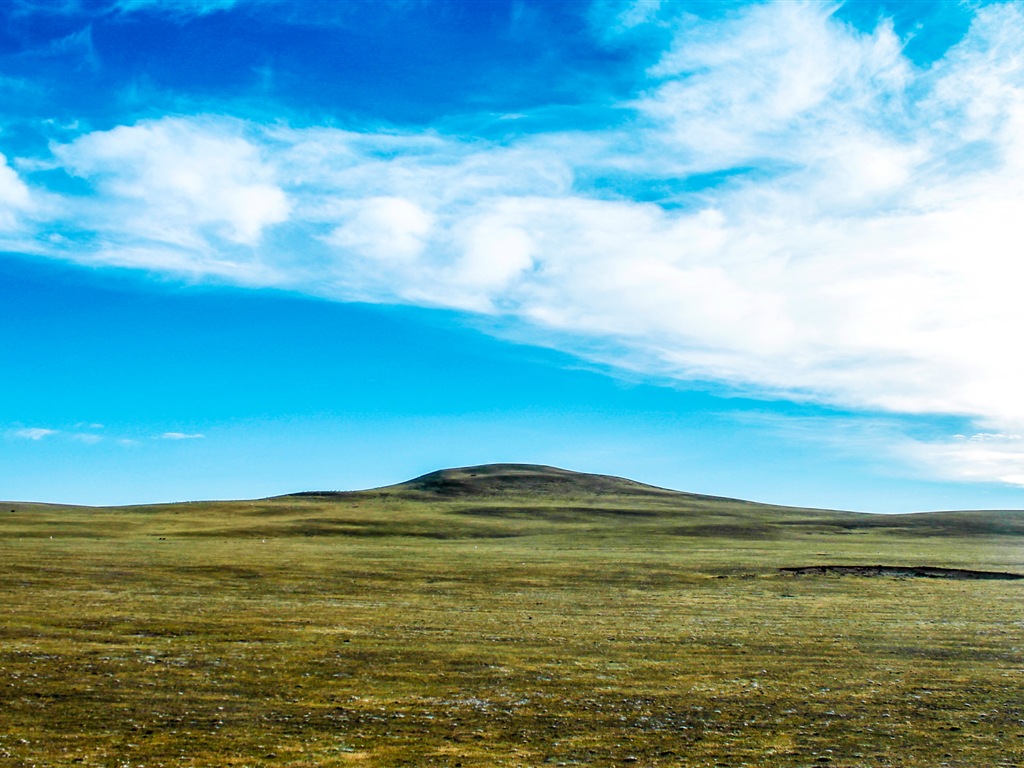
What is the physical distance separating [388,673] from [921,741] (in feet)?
45.1

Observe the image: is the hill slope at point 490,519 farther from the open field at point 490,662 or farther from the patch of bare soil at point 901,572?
the patch of bare soil at point 901,572

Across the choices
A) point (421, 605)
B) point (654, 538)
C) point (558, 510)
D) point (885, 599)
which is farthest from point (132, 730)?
point (558, 510)

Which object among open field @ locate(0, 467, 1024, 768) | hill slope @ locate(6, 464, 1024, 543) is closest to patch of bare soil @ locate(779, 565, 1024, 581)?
open field @ locate(0, 467, 1024, 768)

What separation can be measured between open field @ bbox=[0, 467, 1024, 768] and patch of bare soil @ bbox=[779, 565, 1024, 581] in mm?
2094

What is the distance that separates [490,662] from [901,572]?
149 ft

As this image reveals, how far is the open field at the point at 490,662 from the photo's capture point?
1666 centimetres

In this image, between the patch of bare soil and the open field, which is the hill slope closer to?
the open field

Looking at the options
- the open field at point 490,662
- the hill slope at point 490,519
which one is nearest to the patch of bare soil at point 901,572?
the open field at point 490,662

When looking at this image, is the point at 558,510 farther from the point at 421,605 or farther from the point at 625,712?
the point at 625,712

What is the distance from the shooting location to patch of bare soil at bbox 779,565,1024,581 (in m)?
57.3

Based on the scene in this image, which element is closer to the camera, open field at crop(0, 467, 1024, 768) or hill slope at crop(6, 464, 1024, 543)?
open field at crop(0, 467, 1024, 768)

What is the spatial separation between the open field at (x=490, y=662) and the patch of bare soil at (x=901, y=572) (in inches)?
82.4

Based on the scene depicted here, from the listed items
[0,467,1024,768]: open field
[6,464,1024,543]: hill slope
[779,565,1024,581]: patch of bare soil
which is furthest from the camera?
[6,464,1024,543]: hill slope

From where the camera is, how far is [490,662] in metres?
24.5
